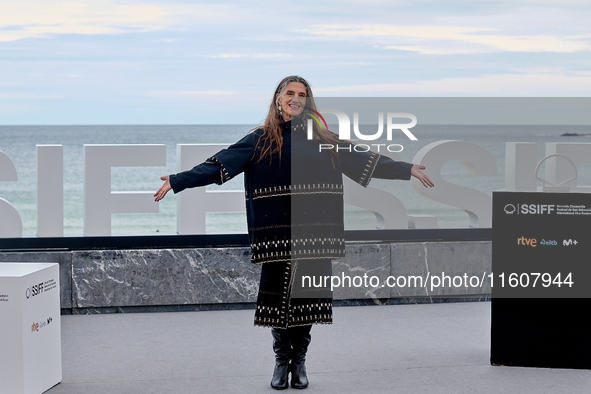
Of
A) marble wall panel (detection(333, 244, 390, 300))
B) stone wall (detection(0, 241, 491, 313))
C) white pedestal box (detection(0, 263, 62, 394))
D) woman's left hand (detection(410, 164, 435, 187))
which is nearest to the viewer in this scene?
white pedestal box (detection(0, 263, 62, 394))

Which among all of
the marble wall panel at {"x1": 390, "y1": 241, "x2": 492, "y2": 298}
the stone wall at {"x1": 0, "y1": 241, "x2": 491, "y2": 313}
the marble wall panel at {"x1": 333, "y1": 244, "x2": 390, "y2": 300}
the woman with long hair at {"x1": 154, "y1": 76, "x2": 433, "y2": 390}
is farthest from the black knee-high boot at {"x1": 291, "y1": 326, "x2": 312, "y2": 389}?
the marble wall panel at {"x1": 390, "y1": 241, "x2": 492, "y2": 298}

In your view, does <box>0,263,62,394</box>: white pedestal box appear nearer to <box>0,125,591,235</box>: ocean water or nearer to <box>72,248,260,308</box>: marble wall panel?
<box>72,248,260,308</box>: marble wall panel

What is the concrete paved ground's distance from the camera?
3.95m

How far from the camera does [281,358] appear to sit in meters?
3.86

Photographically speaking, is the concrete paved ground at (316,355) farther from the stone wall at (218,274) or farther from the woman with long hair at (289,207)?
the woman with long hair at (289,207)

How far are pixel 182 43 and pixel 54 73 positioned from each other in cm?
580

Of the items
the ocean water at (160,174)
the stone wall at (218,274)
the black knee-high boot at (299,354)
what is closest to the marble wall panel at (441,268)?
the stone wall at (218,274)

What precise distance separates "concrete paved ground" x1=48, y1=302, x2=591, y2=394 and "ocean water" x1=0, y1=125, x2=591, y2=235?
35.9 inches

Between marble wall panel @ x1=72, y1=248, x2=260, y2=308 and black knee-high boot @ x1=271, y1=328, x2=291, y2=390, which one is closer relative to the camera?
black knee-high boot @ x1=271, y1=328, x2=291, y2=390

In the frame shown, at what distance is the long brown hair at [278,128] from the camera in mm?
3773

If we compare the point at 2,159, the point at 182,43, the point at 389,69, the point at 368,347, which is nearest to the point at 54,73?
the point at 182,43

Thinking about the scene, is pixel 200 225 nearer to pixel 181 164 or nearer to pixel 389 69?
pixel 181 164

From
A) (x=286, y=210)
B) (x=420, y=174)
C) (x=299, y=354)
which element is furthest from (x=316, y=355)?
(x=420, y=174)

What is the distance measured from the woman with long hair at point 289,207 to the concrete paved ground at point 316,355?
1.30 ft
